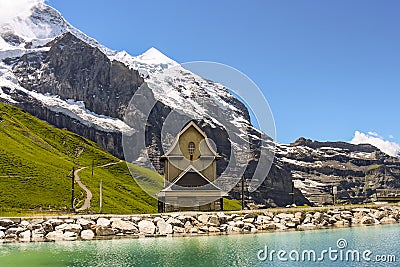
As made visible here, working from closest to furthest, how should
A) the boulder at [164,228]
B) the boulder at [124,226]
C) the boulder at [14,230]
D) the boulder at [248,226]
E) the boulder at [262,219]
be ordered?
the boulder at [14,230], the boulder at [124,226], the boulder at [164,228], the boulder at [248,226], the boulder at [262,219]

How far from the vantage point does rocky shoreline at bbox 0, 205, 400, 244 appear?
174ft

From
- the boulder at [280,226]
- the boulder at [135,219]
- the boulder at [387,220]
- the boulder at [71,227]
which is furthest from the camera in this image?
the boulder at [387,220]

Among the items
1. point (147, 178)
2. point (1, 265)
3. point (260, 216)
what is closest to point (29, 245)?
point (1, 265)

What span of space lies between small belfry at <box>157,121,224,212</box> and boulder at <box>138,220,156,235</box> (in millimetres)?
14947

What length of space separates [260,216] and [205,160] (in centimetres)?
1691

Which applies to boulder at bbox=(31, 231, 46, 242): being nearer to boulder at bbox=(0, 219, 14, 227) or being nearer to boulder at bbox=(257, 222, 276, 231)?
boulder at bbox=(0, 219, 14, 227)

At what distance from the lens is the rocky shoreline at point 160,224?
174 feet

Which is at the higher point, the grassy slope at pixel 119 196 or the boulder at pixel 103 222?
the grassy slope at pixel 119 196

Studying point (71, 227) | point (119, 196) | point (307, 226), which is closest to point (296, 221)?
point (307, 226)

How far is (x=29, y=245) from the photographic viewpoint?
154 feet

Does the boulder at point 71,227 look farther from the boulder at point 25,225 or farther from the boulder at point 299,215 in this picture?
the boulder at point 299,215


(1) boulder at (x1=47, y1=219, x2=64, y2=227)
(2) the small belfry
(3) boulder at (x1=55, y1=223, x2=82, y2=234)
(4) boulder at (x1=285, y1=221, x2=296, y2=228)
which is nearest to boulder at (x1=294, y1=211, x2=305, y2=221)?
(4) boulder at (x1=285, y1=221, x2=296, y2=228)

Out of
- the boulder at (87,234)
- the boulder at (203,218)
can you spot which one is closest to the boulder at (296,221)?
the boulder at (203,218)

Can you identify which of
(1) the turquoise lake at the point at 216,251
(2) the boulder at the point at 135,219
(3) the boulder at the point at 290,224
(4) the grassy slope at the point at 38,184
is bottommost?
(1) the turquoise lake at the point at 216,251
